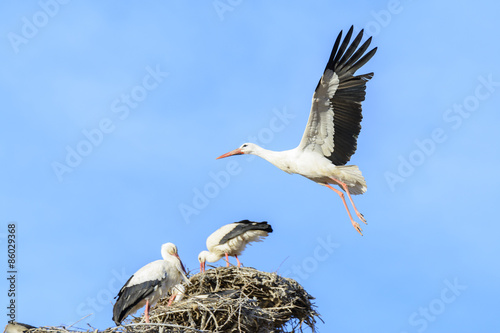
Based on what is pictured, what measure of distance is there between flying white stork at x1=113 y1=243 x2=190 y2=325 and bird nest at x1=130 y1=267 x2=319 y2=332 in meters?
0.18

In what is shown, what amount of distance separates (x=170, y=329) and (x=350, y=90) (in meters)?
4.66

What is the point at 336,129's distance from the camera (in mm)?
11875

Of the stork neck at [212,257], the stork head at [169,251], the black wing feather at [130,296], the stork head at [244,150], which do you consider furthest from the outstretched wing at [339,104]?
the black wing feather at [130,296]

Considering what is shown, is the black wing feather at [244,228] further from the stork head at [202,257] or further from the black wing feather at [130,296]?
the black wing feather at [130,296]

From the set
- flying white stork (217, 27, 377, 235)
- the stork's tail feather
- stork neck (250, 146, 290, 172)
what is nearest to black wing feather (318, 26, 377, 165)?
flying white stork (217, 27, 377, 235)

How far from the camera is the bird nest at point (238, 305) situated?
30.3ft

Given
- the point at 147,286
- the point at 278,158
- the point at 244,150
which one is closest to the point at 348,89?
the point at 278,158

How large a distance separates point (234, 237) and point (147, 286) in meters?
2.59

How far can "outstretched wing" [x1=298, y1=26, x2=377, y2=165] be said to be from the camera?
11.5 m

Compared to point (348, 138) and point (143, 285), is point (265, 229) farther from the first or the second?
point (143, 285)

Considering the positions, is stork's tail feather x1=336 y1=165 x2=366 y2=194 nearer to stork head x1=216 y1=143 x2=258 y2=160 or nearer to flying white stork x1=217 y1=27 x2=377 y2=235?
flying white stork x1=217 y1=27 x2=377 y2=235

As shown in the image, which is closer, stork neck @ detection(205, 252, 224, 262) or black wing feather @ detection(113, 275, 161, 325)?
black wing feather @ detection(113, 275, 161, 325)

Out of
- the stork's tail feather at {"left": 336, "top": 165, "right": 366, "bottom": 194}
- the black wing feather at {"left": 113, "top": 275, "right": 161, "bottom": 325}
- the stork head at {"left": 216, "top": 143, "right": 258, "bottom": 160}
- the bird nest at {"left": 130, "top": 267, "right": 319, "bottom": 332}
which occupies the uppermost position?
the stork head at {"left": 216, "top": 143, "right": 258, "bottom": 160}

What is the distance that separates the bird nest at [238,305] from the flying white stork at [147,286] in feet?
0.59
